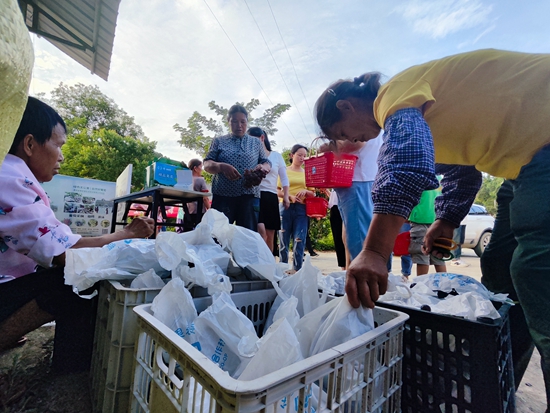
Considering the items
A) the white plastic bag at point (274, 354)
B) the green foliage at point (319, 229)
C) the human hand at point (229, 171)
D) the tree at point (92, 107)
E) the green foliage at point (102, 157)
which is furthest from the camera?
the tree at point (92, 107)

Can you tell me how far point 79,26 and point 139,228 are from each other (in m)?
3.73

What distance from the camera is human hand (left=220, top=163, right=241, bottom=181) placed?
2.38 meters

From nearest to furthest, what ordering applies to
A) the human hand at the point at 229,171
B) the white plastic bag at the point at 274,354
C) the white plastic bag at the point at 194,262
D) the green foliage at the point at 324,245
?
1. the white plastic bag at the point at 274,354
2. the white plastic bag at the point at 194,262
3. the human hand at the point at 229,171
4. the green foliage at the point at 324,245

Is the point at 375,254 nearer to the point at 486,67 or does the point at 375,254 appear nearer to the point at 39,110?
the point at 486,67

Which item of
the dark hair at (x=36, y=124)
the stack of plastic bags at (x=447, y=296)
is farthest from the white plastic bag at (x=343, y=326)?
the dark hair at (x=36, y=124)

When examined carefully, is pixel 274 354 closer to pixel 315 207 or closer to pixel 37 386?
pixel 37 386

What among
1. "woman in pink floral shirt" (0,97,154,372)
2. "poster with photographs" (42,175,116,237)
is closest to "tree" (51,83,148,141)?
"poster with photographs" (42,175,116,237)

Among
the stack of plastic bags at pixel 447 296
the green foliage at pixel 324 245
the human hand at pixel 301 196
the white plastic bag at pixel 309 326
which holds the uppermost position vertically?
the human hand at pixel 301 196

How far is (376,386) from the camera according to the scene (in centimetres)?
60

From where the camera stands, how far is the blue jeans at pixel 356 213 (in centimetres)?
177

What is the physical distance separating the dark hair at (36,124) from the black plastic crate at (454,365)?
1453mm

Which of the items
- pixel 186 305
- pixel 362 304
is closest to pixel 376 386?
pixel 362 304

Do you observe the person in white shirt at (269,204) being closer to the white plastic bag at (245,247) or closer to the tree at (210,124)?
the white plastic bag at (245,247)

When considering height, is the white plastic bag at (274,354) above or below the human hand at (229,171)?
below
